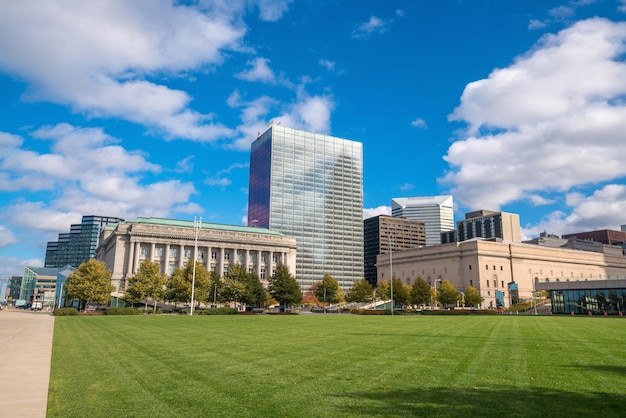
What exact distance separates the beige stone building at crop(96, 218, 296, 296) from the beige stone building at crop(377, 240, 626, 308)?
46294mm

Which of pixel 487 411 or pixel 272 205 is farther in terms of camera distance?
pixel 272 205

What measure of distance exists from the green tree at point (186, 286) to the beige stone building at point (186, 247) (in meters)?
33.5

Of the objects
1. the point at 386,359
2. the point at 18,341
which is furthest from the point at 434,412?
the point at 18,341

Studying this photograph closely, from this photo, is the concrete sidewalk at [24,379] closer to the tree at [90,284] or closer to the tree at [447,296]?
the tree at [90,284]

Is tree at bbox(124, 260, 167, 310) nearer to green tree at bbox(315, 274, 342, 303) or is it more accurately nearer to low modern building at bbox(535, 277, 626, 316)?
green tree at bbox(315, 274, 342, 303)

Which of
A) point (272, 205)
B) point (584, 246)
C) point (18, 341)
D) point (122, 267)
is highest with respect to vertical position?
point (272, 205)

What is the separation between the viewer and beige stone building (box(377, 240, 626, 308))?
463 ft

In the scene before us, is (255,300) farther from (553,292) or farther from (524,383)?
(524,383)

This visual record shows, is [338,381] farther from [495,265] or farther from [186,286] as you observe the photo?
[495,265]

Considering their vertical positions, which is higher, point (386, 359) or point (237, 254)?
point (237, 254)

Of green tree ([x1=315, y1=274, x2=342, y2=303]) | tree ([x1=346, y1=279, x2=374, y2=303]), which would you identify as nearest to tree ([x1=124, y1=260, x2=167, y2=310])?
green tree ([x1=315, y1=274, x2=342, y2=303])

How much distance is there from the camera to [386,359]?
52.9 feet

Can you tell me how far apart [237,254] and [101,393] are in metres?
134

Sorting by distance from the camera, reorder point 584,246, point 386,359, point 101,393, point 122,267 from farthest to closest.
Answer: point 584,246 → point 122,267 → point 386,359 → point 101,393
